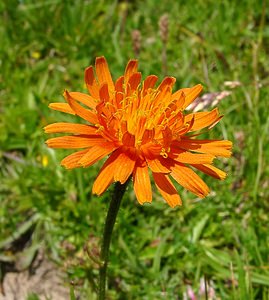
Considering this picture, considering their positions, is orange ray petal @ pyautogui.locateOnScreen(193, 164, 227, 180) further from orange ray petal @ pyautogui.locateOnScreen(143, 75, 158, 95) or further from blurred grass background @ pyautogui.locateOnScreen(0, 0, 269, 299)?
blurred grass background @ pyautogui.locateOnScreen(0, 0, 269, 299)

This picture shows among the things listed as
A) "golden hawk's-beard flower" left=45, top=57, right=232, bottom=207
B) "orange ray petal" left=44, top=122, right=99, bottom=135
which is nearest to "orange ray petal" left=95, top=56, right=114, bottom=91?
"golden hawk's-beard flower" left=45, top=57, right=232, bottom=207

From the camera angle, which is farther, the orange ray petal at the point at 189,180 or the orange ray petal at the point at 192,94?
the orange ray petal at the point at 192,94

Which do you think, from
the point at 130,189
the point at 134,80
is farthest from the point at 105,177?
the point at 130,189

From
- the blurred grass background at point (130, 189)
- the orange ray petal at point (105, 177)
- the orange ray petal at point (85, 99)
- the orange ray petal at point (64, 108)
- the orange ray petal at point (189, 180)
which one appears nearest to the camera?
the orange ray petal at point (105, 177)

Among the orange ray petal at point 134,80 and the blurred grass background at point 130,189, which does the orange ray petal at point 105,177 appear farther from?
the blurred grass background at point 130,189

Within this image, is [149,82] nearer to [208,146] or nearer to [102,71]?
[102,71]

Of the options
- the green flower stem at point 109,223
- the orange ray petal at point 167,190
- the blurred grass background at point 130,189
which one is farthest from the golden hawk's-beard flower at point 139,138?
the blurred grass background at point 130,189

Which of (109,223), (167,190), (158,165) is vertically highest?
(158,165)

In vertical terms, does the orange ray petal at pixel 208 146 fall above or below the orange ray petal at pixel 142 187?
above

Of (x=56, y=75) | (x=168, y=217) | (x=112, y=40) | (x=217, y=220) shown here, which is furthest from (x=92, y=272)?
(x=112, y=40)
